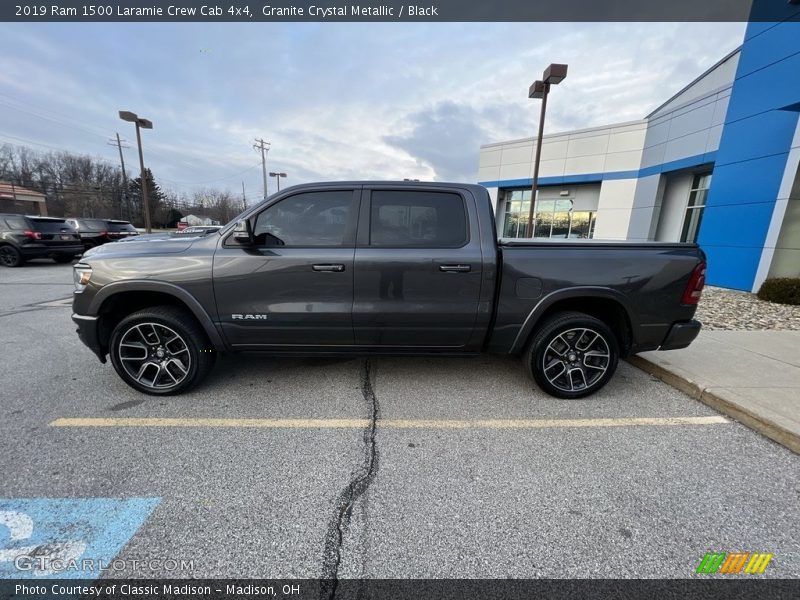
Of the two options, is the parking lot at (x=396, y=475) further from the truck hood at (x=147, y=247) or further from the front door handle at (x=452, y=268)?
the truck hood at (x=147, y=247)

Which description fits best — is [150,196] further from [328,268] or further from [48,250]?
[328,268]

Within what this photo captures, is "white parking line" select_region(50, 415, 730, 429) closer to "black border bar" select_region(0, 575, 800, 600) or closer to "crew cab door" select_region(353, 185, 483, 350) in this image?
"crew cab door" select_region(353, 185, 483, 350)

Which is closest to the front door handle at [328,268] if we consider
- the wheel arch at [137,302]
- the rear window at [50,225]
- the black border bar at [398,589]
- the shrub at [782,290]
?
the wheel arch at [137,302]

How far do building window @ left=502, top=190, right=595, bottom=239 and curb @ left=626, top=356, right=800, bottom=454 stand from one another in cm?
1632

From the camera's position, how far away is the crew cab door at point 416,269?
3162mm

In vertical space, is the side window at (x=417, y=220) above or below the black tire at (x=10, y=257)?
above

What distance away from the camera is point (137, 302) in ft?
11.3

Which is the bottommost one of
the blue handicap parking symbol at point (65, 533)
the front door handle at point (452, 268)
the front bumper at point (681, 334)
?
the blue handicap parking symbol at point (65, 533)

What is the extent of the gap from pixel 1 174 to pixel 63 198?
1173cm

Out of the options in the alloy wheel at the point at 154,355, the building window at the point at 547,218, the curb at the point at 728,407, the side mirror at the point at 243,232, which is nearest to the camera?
the curb at the point at 728,407

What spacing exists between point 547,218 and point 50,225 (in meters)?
23.0

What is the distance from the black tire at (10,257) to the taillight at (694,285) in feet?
57.1

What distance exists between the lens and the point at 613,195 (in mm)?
17375

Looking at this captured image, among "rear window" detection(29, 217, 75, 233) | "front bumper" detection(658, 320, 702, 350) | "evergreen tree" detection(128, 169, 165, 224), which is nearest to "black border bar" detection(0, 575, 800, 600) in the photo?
"front bumper" detection(658, 320, 702, 350)
